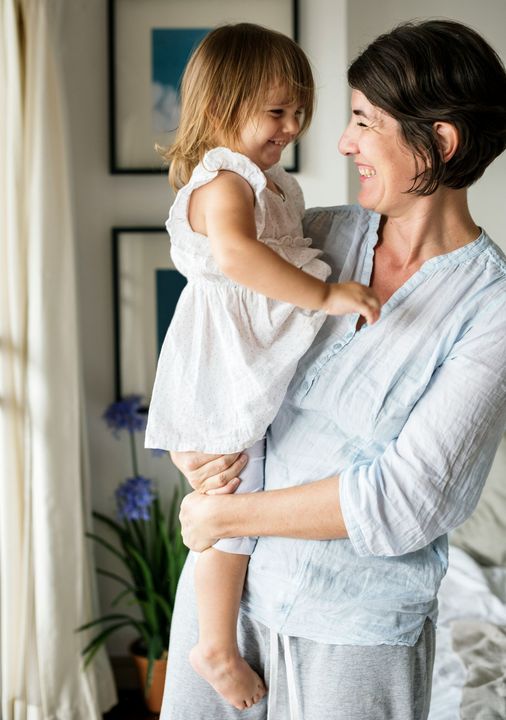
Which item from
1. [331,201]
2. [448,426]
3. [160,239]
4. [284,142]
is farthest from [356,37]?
[448,426]

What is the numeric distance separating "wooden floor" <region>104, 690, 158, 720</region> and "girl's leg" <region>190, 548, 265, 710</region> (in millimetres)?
1886

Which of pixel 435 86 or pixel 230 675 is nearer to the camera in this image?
pixel 435 86

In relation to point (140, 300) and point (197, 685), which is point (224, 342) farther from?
point (140, 300)

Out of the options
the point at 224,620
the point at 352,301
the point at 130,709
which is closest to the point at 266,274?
the point at 352,301

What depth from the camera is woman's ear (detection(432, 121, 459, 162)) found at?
1148 millimetres

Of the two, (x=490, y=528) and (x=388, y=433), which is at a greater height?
(x=388, y=433)

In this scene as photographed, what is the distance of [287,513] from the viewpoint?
44.8 inches

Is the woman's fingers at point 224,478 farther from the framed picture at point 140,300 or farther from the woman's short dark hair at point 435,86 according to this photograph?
the framed picture at point 140,300

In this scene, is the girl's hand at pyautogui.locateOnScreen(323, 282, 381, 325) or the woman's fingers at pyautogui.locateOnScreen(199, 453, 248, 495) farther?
the woman's fingers at pyautogui.locateOnScreen(199, 453, 248, 495)

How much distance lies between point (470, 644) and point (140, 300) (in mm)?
1566

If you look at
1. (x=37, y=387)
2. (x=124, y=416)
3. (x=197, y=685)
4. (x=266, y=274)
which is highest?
(x=266, y=274)

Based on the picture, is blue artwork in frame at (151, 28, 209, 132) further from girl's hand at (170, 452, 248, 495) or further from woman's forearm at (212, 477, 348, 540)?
woman's forearm at (212, 477, 348, 540)

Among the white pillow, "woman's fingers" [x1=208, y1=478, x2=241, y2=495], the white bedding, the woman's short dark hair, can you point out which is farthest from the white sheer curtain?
the woman's short dark hair

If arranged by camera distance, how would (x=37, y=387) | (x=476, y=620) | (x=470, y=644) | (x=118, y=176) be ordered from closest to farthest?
(x=470, y=644), (x=476, y=620), (x=37, y=387), (x=118, y=176)
